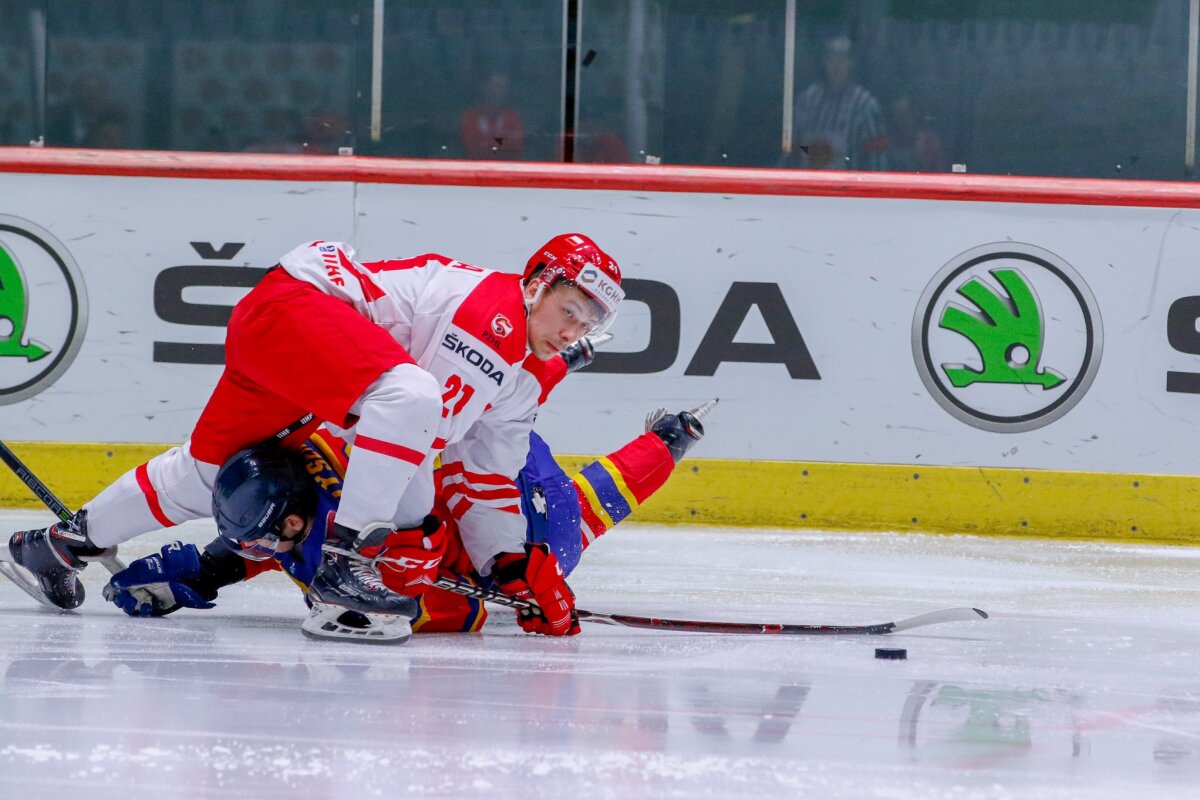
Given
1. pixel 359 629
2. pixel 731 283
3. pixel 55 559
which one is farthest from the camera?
pixel 731 283

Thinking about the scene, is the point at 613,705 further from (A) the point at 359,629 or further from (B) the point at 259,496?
(B) the point at 259,496

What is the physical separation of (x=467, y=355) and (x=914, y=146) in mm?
2692

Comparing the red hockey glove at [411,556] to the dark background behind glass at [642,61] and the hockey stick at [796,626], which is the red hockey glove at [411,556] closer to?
the hockey stick at [796,626]

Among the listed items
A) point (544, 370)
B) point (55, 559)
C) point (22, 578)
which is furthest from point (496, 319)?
point (22, 578)

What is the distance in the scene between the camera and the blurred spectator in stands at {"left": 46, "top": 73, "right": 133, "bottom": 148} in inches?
185

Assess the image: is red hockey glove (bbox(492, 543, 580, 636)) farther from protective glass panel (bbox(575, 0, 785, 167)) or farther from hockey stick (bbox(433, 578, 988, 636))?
protective glass panel (bbox(575, 0, 785, 167))

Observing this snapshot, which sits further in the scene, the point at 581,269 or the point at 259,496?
the point at 581,269

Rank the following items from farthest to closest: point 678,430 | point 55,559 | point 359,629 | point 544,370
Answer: point 678,430
point 544,370
point 55,559
point 359,629

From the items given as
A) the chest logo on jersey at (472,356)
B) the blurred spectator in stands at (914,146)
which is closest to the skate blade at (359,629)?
the chest logo on jersey at (472,356)

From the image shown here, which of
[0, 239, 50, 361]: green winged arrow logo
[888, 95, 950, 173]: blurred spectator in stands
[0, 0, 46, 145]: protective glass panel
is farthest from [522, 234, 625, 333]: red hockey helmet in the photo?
[0, 0, 46, 145]: protective glass panel

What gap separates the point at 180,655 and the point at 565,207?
8.73 ft

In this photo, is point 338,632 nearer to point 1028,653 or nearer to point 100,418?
point 1028,653

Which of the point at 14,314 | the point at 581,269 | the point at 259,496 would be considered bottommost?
the point at 259,496

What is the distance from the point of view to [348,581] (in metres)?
2.44
